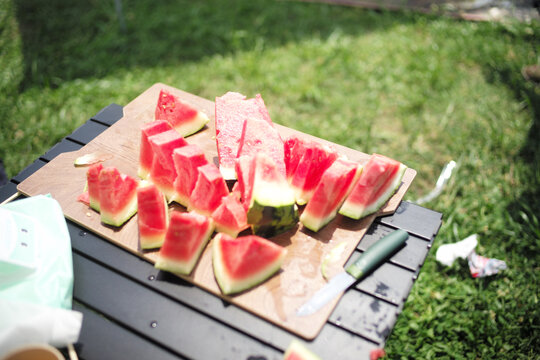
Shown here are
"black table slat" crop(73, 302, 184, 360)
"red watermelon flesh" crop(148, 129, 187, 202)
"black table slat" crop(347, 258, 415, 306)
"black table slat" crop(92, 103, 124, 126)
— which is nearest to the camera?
"black table slat" crop(73, 302, 184, 360)

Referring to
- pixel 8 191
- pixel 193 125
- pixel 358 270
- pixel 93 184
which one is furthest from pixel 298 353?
pixel 8 191

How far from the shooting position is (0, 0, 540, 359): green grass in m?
3.14

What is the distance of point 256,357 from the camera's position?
1.82 meters

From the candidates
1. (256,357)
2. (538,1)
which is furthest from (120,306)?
(538,1)

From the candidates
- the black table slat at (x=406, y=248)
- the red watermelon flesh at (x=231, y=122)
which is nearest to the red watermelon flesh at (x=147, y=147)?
the red watermelon flesh at (x=231, y=122)

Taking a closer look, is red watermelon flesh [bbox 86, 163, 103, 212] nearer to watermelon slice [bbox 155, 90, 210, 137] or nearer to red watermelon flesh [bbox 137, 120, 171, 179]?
red watermelon flesh [bbox 137, 120, 171, 179]

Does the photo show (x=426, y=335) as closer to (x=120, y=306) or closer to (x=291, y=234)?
(x=291, y=234)

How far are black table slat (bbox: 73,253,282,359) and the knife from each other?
0.92 feet

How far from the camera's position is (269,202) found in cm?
198

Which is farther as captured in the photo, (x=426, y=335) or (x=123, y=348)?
(x=426, y=335)

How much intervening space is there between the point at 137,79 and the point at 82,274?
10.4ft

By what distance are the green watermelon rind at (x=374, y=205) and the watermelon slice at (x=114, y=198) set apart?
1.16 metres

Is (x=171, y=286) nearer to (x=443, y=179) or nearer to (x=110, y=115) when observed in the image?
(x=110, y=115)

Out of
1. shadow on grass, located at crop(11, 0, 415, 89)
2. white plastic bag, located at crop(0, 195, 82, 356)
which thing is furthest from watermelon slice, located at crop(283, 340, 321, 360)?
shadow on grass, located at crop(11, 0, 415, 89)
